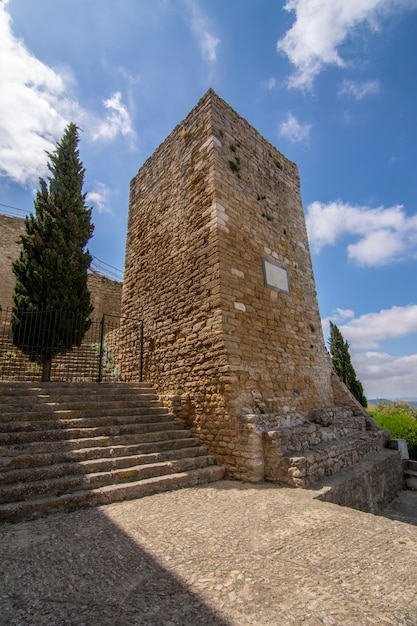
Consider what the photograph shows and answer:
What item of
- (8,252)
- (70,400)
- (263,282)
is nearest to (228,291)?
(263,282)

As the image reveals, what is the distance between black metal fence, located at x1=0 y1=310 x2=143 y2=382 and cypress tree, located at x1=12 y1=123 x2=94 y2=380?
0.02 m

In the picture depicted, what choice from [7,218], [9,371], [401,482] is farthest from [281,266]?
[7,218]

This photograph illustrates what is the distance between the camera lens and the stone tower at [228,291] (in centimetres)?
542

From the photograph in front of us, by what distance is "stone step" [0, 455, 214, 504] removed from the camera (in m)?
3.35

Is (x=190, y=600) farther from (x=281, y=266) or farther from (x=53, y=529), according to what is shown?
(x=281, y=266)

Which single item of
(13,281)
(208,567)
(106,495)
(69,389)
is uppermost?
(13,281)

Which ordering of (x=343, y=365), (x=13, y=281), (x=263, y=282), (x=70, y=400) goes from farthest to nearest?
(x=343, y=365), (x=13, y=281), (x=263, y=282), (x=70, y=400)

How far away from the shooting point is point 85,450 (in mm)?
4348

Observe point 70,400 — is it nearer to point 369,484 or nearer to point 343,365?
point 369,484

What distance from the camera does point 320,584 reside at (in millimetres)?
2146

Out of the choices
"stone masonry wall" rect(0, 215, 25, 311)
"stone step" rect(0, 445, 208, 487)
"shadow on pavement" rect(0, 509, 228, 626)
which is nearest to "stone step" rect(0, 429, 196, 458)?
"stone step" rect(0, 445, 208, 487)

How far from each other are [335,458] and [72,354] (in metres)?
7.55

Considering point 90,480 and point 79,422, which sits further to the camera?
point 79,422

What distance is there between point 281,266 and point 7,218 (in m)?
14.4
